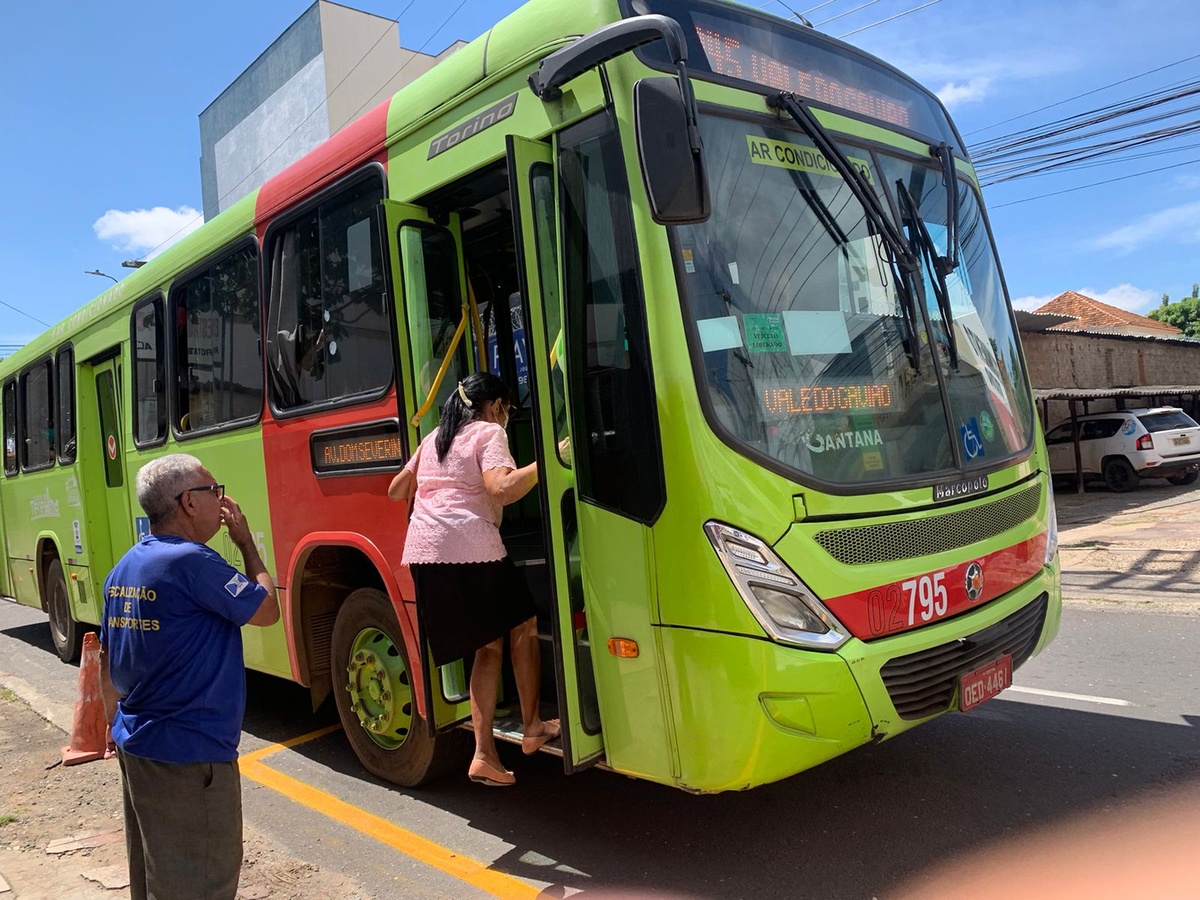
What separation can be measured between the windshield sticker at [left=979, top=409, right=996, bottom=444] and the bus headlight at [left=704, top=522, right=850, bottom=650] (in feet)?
4.19

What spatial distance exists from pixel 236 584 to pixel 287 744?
11.3 feet

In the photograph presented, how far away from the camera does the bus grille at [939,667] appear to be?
3.12m

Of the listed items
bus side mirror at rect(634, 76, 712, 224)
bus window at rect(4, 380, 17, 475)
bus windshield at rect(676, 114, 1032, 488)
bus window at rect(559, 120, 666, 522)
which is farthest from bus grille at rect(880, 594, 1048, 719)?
bus window at rect(4, 380, 17, 475)

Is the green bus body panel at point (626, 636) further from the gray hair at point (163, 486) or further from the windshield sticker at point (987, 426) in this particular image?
the windshield sticker at point (987, 426)

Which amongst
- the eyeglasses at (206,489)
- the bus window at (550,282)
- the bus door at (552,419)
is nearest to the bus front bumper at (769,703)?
the bus door at (552,419)

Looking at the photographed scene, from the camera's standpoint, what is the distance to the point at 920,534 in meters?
3.30

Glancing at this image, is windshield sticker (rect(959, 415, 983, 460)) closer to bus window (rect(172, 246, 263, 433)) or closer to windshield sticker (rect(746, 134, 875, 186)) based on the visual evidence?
windshield sticker (rect(746, 134, 875, 186))

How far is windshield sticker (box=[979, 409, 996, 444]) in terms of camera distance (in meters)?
3.76

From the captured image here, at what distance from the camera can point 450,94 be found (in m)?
3.91

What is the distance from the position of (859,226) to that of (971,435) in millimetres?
930

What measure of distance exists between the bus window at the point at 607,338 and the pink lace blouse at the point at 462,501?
541mm

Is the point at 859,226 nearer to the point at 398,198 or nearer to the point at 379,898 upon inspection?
the point at 398,198

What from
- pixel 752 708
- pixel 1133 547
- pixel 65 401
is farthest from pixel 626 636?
pixel 1133 547

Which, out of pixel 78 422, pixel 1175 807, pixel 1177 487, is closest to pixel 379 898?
pixel 1175 807
